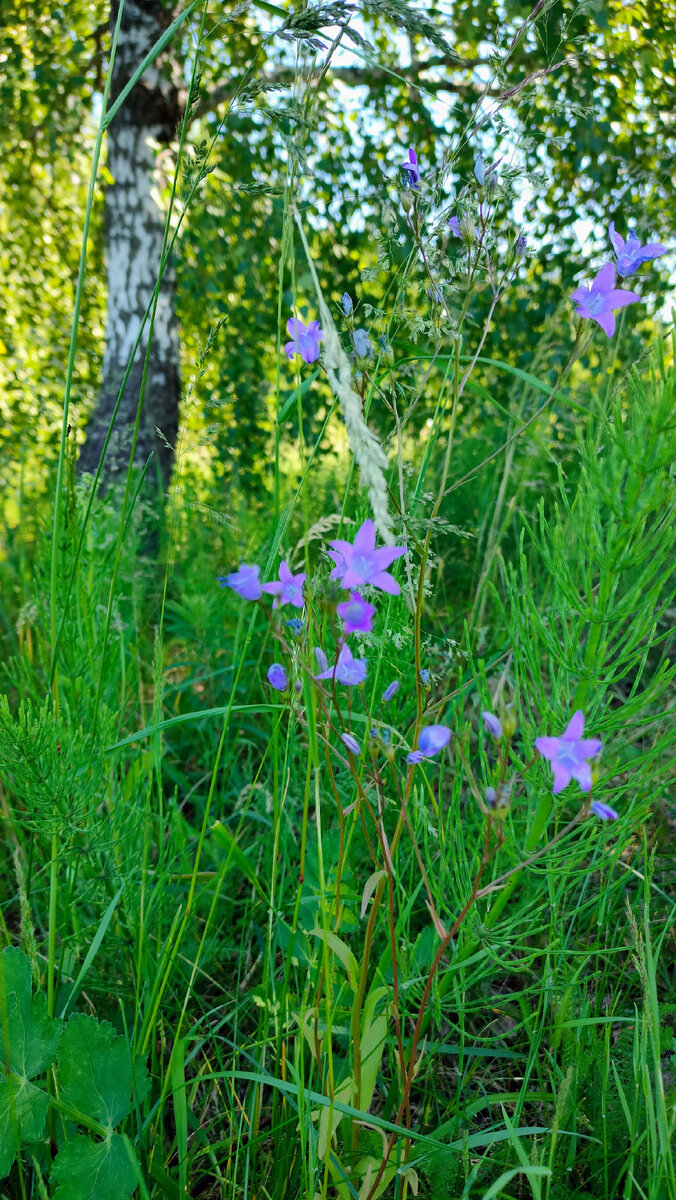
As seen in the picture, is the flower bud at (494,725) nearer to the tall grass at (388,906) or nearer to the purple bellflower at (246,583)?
the tall grass at (388,906)

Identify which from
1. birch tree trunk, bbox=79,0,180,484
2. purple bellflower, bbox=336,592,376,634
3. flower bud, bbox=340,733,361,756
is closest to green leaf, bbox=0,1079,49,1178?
flower bud, bbox=340,733,361,756

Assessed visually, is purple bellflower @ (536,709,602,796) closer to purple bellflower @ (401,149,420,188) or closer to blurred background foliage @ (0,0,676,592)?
purple bellflower @ (401,149,420,188)

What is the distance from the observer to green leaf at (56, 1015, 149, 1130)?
2.94 ft

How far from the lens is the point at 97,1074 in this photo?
906 millimetres

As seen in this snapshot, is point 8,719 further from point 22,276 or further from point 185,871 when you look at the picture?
point 22,276

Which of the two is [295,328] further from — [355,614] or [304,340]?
[355,614]

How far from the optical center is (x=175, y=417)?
14.1 feet

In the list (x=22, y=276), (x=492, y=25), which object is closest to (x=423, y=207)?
(x=492, y=25)

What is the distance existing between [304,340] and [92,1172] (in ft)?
3.35

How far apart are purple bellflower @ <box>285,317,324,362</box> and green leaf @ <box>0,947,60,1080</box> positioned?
2.67 ft

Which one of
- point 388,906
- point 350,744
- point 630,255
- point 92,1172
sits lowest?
point 92,1172

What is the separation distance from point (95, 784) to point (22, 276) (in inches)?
231

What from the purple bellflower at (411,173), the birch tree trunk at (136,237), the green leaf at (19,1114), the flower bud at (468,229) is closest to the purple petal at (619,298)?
the flower bud at (468,229)

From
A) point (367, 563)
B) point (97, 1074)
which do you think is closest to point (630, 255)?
point (367, 563)
